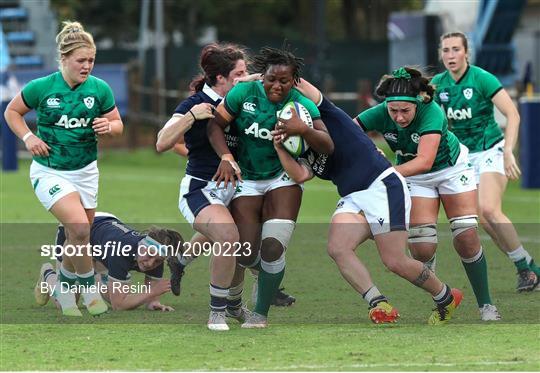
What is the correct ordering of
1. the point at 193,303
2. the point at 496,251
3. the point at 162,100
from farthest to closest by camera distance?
the point at 162,100 → the point at 496,251 → the point at 193,303

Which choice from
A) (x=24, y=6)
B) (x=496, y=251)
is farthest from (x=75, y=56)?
(x=24, y=6)

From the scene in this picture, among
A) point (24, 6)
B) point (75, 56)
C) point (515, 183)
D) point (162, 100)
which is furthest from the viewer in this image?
point (24, 6)

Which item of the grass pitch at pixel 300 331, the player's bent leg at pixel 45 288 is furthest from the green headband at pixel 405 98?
the player's bent leg at pixel 45 288

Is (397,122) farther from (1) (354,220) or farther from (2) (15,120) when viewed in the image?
(2) (15,120)

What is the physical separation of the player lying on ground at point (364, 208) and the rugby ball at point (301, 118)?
0.33 ft

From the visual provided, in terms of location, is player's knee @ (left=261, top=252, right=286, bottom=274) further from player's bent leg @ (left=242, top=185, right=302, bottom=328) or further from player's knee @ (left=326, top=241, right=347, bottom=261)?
player's knee @ (left=326, top=241, right=347, bottom=261)

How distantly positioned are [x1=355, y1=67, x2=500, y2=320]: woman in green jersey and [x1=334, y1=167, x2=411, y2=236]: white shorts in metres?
0.21

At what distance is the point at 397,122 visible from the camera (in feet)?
29.1

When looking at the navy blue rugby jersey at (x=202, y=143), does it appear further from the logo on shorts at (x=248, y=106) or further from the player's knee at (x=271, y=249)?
the player's knee at (x=271, y=249)

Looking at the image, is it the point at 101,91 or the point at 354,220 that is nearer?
the point at 354,220

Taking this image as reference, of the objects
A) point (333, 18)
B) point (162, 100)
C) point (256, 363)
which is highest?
point (256, 363)

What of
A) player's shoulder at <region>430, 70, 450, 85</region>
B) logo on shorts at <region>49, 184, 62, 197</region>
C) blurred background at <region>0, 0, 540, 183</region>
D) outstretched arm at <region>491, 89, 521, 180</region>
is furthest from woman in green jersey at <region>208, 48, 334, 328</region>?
blurred background at <region>0, 0, 540, 183</region>

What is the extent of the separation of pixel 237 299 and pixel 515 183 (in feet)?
42.9

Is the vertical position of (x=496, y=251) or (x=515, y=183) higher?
(x=496, y=251)
